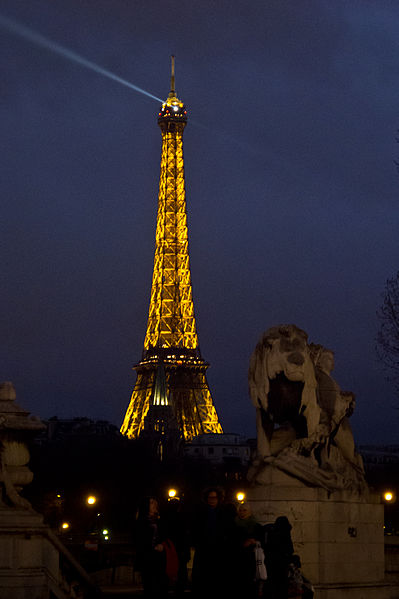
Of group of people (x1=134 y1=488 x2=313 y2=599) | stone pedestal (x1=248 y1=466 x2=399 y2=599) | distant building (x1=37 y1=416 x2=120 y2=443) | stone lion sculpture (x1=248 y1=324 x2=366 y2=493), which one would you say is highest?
distant building (x1=37 y1=416 x2=120 y2=443)

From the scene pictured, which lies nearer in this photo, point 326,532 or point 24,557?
point 24,557

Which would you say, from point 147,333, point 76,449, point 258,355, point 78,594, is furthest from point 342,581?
point 147,333

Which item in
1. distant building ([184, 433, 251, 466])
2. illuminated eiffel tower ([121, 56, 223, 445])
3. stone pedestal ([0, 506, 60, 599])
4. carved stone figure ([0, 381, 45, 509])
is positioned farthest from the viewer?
distant building ([184, 433, 251, 466])

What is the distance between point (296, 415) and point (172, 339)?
334 ft

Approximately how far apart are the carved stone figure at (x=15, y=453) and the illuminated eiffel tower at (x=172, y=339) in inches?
3931

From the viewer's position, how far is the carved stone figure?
16.5 meters

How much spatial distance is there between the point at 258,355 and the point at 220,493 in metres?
5.54

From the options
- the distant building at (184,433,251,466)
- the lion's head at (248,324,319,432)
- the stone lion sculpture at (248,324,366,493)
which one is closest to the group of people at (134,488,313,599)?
the stone lion sculpture at (248,324,366,493)

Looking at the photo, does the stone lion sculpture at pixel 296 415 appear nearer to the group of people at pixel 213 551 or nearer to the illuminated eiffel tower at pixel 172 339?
the group of people at pixel 213 551

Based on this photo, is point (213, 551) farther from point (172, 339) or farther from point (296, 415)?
point (172, 339)

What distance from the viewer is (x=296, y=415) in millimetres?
20641

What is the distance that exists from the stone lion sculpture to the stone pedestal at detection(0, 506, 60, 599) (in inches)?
186

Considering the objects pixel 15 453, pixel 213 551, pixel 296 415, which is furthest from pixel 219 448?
pixel 213 551

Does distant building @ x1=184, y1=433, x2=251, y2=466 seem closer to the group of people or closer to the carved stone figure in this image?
the carved stone figure
